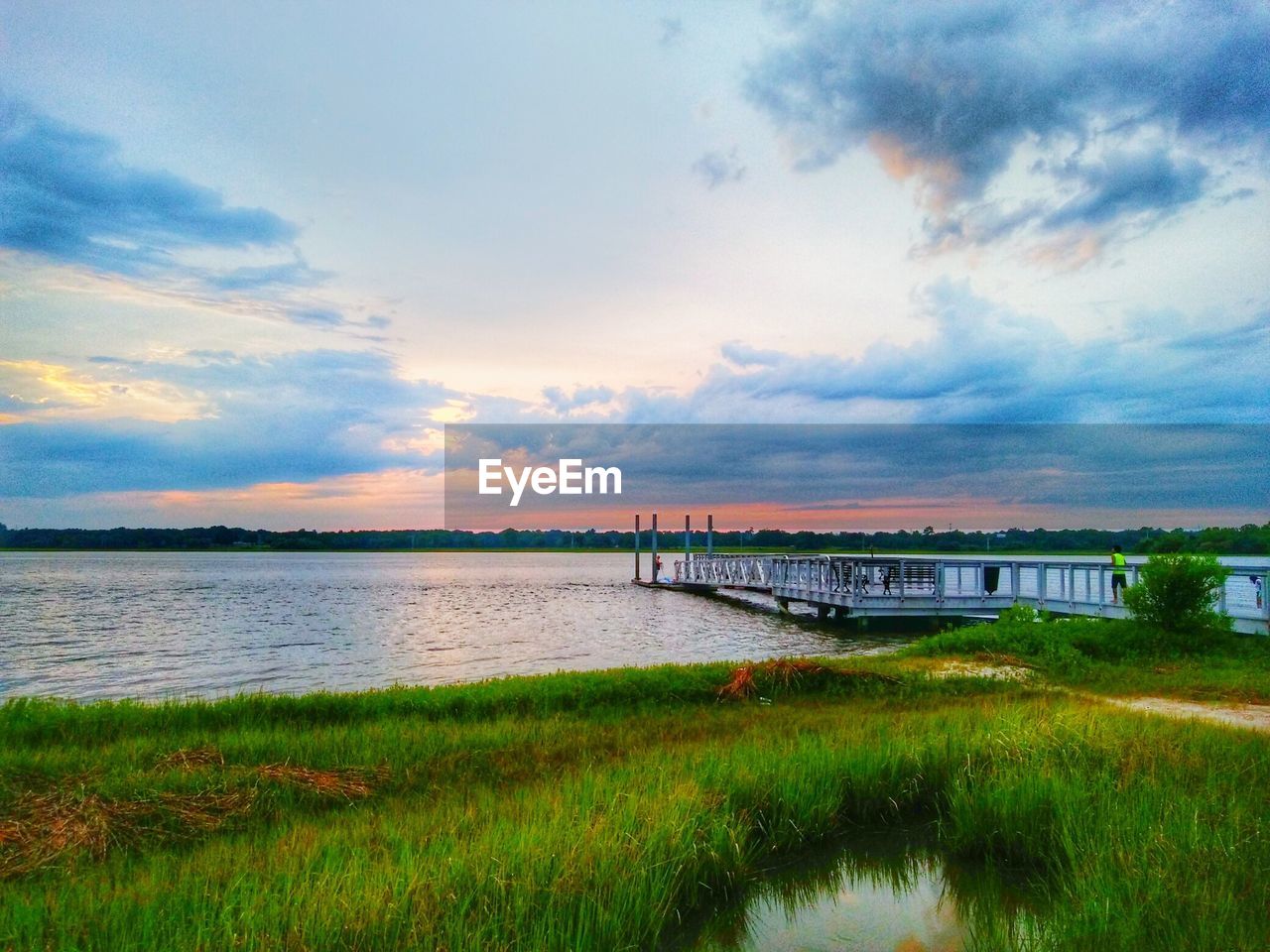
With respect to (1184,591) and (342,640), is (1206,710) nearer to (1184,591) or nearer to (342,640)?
(1184,591)

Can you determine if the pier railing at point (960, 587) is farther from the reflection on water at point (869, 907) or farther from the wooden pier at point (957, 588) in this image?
the reflection on water at point (869, 907)

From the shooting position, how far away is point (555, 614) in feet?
128

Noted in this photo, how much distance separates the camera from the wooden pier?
19984mm

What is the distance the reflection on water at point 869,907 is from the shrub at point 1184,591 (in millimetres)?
13736

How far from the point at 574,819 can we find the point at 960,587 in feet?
84.1

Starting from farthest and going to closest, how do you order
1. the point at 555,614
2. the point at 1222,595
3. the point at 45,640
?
the point at 555,614 < the point at 45,640 < the point at 1222,595

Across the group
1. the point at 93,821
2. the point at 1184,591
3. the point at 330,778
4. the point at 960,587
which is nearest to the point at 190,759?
the point at 330,778

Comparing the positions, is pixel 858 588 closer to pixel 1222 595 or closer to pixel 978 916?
pixel 1222 595

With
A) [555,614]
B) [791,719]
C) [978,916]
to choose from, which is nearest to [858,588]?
[555,614]

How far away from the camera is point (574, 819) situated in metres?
5.55

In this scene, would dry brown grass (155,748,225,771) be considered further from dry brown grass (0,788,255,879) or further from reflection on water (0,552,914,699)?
reflection on water (0,552,914,699)

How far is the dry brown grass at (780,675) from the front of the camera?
12.6 m

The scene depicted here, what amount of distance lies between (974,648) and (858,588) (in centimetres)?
1153

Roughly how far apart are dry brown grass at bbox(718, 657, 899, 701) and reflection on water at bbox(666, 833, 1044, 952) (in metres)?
6.06
